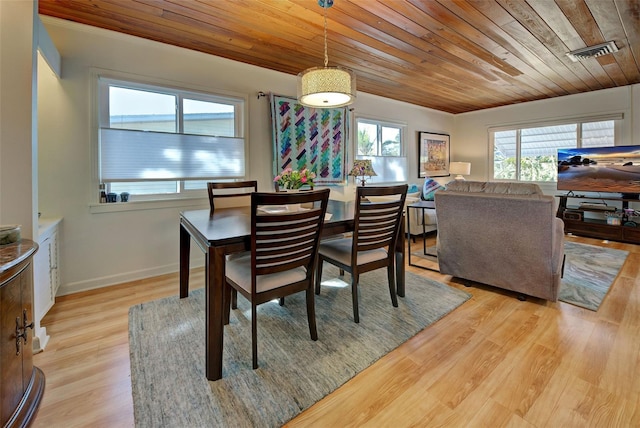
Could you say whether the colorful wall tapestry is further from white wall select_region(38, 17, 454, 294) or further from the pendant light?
the pendant light

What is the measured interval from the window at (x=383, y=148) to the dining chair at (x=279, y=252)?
130 inches

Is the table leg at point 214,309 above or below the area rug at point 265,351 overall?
above

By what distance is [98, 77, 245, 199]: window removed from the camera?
275cm

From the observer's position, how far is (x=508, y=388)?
58.0 inches

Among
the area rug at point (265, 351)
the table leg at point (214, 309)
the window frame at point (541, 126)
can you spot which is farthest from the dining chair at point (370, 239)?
the window frame at point (541, 126)

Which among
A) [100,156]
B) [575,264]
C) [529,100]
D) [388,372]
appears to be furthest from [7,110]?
[529,100]

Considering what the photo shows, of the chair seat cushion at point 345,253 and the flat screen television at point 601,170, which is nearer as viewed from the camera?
the chair seat cushion at point 345,253

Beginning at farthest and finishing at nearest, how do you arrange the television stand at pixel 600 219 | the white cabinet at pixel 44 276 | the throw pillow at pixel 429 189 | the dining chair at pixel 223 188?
the throw pillow at pixel 429 189 < the television stand at pixel 600 219 < the dining chair at pixel 223 188 < the white cabinet at pixel 44 276

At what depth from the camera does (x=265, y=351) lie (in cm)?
179

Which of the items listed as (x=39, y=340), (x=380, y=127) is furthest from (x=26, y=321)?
(x=380, y=127)

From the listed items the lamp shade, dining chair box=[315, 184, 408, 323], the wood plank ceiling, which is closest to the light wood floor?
dining chair box=[315, 184, 408, 323]

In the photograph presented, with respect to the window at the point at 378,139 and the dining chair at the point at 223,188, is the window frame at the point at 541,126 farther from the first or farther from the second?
the dining chair at the point at 223,188

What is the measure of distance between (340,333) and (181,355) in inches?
38.4

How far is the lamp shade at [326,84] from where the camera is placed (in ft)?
6.84
